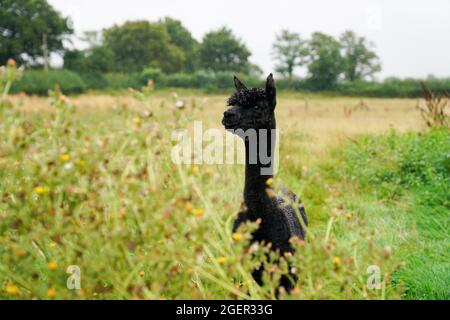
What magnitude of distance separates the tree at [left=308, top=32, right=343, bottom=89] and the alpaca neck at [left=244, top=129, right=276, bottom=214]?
3380 cm

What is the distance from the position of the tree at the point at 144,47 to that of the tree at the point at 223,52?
2848mm

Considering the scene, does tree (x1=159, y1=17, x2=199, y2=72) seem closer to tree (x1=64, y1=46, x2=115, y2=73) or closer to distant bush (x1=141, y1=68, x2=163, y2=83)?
distant bush (x1=141, y1=68, x2=163, y2=83)

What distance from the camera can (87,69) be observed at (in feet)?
82.0

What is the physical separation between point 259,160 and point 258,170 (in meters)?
0.08

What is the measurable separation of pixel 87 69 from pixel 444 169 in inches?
824

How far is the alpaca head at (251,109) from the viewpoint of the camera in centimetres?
322

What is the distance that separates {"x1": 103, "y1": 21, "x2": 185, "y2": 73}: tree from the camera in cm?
4097

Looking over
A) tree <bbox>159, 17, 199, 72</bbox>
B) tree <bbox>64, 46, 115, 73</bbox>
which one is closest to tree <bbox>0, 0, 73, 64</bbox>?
tree <bbox>64, 46, 115, 73</bbox>

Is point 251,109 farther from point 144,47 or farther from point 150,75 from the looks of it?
point 144,47

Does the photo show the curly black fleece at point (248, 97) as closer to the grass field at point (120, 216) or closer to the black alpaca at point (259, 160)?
the black alpaca at point (259, 160)

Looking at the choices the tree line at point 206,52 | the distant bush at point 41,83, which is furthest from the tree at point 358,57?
the distant bush at point 41,83

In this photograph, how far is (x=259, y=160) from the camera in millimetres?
3363

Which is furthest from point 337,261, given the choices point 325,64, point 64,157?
point 325,64
